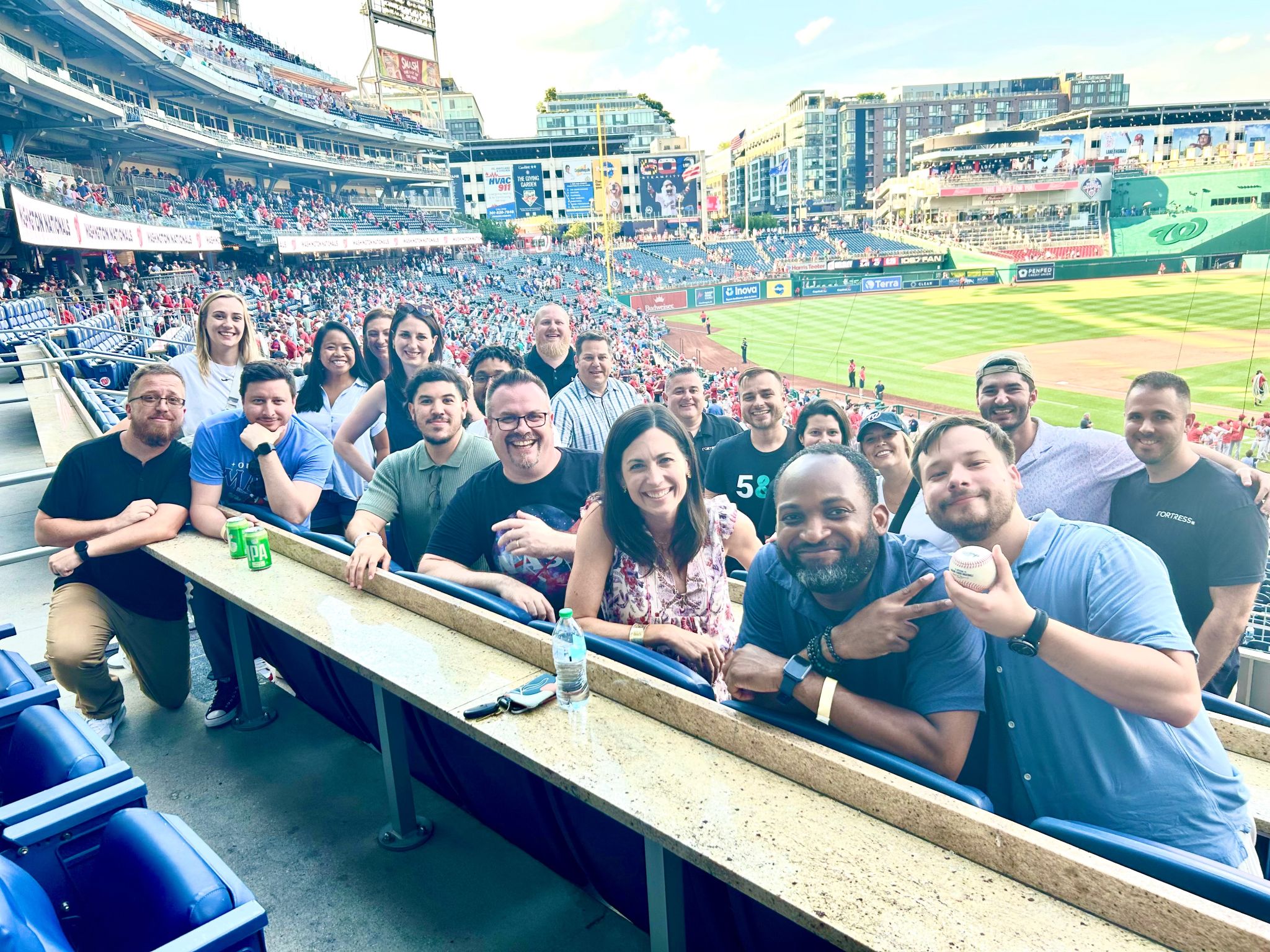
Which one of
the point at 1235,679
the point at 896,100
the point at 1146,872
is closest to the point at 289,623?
the point at 1146,872

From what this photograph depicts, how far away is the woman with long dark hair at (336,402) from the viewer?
4691 millimetres

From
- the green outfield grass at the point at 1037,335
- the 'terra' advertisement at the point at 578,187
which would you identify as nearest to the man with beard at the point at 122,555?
the green outfield grass at the point at 1037,335

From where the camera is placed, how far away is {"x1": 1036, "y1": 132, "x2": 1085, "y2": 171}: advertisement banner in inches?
2534

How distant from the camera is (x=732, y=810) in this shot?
1.71 meters

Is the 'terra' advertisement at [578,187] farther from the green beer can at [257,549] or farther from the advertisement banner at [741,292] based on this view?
the green beer can at [257,549]

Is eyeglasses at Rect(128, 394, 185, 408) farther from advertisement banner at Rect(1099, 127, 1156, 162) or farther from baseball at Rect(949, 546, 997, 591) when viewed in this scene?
advertisement banner at Rect(1099, 127, 1156, 162)

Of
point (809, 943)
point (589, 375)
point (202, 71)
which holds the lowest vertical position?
point (809, 943)

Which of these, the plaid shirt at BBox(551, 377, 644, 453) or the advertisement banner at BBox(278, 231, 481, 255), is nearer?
the plaid shirt at BBox(551, 377, 644, 453)

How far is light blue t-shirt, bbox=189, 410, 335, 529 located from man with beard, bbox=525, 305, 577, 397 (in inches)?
58.7

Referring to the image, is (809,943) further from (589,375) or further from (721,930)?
(589,375)

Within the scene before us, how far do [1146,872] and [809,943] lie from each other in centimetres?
Result: 67

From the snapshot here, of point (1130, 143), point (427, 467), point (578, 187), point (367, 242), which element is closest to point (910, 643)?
point (427, 467)

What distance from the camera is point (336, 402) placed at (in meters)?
4.85

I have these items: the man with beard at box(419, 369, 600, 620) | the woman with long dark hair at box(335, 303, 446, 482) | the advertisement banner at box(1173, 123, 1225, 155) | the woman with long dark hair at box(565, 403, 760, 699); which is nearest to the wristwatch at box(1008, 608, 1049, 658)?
the woman with long dark hair at box(565, 403, 760, 699)
